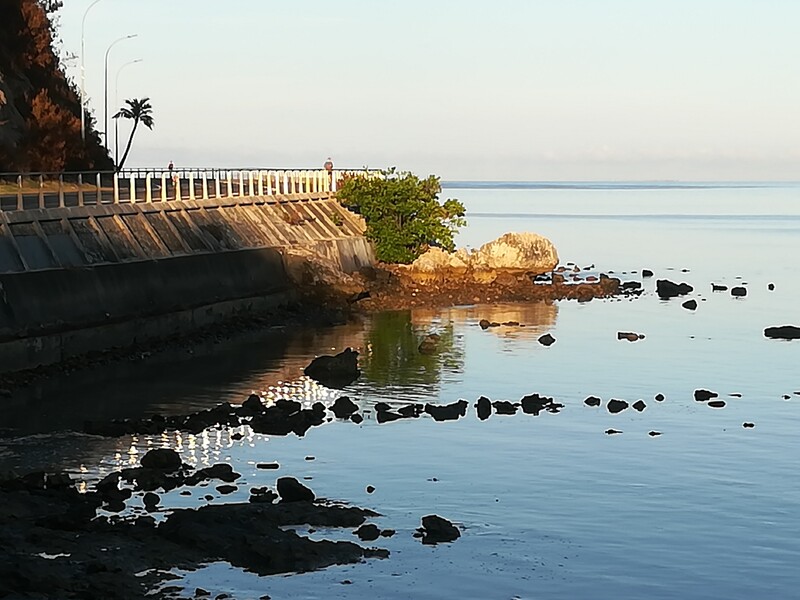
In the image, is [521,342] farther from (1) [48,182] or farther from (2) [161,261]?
(1) [48,182]

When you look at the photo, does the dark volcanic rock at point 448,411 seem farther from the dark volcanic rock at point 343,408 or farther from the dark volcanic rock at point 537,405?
the dark volcanic rock at point 343,408

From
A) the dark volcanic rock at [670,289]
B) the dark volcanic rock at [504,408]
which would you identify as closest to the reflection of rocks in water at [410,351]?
the dark volcanic rock at [504,408]

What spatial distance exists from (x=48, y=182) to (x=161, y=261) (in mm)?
26892

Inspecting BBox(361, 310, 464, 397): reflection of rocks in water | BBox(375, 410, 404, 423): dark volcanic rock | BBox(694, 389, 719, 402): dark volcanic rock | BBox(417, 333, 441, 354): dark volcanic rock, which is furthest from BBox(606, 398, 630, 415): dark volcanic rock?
BBox(417, 333, 441, 354): dark volcanic rock

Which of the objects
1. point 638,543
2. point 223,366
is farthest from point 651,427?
point 223,366

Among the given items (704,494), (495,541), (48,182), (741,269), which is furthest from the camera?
(741,269)

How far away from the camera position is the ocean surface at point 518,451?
24984 millimetres

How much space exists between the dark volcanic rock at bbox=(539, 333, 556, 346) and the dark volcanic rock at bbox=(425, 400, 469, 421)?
55.9 feet

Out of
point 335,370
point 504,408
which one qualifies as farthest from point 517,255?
point 504,408

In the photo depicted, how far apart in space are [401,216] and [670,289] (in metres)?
15.7

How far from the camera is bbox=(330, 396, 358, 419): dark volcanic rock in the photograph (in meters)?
41.0

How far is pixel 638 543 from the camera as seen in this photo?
27.1m

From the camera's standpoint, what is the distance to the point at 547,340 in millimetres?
59781

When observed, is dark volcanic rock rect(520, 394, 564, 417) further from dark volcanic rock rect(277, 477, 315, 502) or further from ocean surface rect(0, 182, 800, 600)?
dark volcanic rock rect(277, 477, 315, 502)
